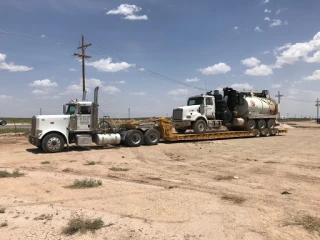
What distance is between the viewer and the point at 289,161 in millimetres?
14359

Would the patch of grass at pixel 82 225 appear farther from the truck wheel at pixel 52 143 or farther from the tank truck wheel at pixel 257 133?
the tank truck wheel at pixel 257 133

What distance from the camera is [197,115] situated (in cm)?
2398

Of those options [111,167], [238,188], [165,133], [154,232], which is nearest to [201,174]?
[238,188]

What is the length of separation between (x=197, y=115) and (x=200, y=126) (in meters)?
0.82

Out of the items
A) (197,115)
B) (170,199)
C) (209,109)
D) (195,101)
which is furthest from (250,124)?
(170,199)

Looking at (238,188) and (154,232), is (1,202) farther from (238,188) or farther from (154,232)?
(238,188)

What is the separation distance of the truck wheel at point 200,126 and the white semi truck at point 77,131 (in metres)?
4.88

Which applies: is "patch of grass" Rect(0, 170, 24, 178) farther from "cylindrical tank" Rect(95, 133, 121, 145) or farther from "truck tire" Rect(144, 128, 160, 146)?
"truck tire" Rect(144, 128, 160, 146)

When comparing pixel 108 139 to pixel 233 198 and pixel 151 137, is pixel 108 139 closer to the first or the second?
pixel 151 137

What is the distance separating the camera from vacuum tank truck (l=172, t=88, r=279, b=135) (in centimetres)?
2397

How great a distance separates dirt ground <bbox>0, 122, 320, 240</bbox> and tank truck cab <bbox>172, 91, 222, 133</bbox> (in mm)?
9036

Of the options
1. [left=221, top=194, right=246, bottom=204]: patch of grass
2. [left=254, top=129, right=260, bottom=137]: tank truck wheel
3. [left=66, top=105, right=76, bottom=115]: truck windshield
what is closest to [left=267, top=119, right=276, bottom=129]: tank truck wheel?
[left=254, top=129, right=260, bottom=137]: tank truck wheel

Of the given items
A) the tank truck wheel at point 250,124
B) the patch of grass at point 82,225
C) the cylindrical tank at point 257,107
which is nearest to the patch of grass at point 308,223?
the patch of grass at point 82,225

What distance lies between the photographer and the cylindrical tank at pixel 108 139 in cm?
1880
